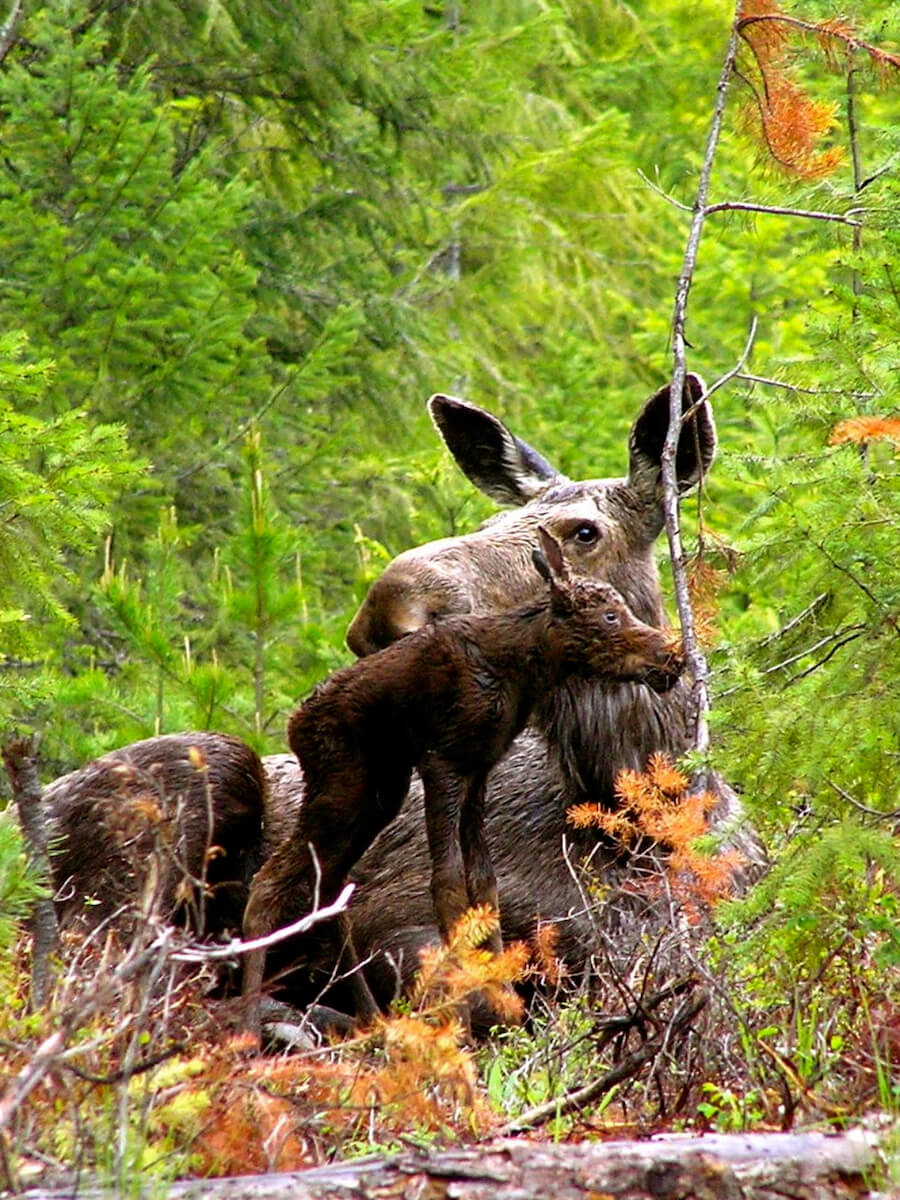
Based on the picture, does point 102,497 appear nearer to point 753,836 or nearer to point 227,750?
point 227,750

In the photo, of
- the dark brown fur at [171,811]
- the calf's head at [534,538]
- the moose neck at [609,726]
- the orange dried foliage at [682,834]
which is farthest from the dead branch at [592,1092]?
the dark brown fur at [171,811]

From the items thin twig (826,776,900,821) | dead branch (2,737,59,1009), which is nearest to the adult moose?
thin twig (826,776,900,821)

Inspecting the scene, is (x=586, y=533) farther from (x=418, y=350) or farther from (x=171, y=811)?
(x=418, y=350)

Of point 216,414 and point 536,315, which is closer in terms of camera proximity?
point 216,414

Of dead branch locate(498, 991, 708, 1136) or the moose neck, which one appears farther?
the moose neck

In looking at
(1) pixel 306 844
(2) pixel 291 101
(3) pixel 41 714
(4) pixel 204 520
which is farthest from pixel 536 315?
(1) pixel 306 844

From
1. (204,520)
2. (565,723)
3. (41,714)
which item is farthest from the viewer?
(204,520)

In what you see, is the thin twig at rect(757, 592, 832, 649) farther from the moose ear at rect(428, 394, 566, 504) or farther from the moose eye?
the moose ear at rect(428, 394, 566, 504)

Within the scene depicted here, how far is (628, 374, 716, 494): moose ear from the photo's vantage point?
7.90 m

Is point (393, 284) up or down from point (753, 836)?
up

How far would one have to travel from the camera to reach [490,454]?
29.5 feet

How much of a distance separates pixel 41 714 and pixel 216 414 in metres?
4.05

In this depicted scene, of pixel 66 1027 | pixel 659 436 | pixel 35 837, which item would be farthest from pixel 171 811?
pixel 66 1027

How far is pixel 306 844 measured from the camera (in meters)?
6.53
